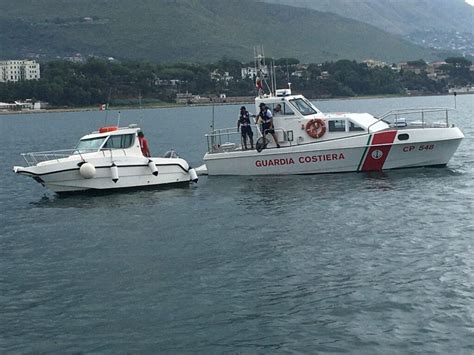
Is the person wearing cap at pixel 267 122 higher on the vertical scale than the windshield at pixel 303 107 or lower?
lower

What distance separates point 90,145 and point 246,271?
15225 millimetres

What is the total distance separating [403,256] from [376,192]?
9675 mm

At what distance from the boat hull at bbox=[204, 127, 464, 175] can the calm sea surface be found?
99.0 inches

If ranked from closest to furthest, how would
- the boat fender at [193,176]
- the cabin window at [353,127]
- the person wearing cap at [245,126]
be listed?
the cabin window at [353,127]
the boat fender at [193,176]
the person wearing cap at [245,126]

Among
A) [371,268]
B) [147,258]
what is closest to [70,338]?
[147,258]

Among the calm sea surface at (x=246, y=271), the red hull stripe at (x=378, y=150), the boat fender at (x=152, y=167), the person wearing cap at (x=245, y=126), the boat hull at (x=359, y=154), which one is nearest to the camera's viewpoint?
the calm sea surface at (x=246, y=271)

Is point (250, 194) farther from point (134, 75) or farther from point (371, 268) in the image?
point (134, 75)

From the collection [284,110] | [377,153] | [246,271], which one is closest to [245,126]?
[284,110]

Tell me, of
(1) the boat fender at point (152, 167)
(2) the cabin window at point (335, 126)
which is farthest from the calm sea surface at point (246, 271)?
(2) the cabin window at point (335, 126)

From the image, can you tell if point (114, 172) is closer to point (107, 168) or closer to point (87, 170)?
point (107, 168)

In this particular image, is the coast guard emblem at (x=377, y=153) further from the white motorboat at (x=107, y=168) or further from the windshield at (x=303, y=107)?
the white motorboat at (x=107, y=168)

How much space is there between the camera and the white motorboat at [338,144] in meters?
33.3

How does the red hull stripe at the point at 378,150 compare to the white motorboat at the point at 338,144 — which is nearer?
the red hull stripe at the point at 378,150

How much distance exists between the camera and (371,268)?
19.0 meters
